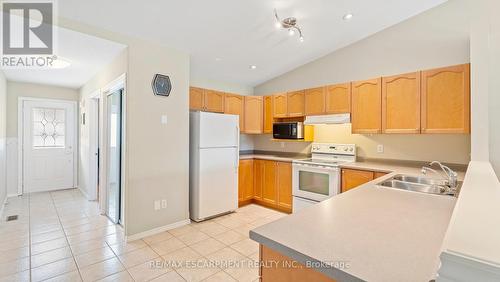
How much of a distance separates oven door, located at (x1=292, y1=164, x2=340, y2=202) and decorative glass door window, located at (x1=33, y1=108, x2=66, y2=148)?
17.2 feet

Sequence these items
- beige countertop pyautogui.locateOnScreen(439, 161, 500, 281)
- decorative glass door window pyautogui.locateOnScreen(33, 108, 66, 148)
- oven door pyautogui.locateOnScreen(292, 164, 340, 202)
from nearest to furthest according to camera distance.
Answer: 1. beige countertop pyautogui.locateOnScreen(439, 161, 500, 281)
2. oven door pyautogui.locateOnScreen(292, 164, 340, 202)
3. decorative glass door window pyautogui.locateOnScreen(33, 108, 66, 148)

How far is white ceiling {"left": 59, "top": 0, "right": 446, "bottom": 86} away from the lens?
2.42 meters

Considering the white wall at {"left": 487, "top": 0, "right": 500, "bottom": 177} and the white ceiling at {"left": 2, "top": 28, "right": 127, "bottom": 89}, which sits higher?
the white ceiling at {"left": 2, "top": 28, "right": 127, "bottom": 89}

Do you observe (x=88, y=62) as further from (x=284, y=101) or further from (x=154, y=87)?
(x=284, y=101)

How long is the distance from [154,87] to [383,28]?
129 inches

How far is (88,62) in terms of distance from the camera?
11.4ft

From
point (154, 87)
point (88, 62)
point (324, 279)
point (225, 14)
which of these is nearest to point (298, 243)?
point (324, 279)

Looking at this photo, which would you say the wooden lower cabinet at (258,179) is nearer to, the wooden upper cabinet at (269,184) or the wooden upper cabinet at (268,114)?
the wooden upper cabinet at (269,184)

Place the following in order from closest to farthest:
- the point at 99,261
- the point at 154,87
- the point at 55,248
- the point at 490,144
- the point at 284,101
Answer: the point at 490,144 → the point at 99,261 → the point at 55,248 → the point at 154,87 → the point at 284,101

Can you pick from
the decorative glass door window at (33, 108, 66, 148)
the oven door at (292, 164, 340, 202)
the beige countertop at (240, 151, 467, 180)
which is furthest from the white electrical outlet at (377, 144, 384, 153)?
the decorative glass door window at (33, 108, 66, 148)

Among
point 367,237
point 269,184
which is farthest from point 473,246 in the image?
point 269,184

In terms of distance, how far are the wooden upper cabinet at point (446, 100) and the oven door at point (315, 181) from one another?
123cm

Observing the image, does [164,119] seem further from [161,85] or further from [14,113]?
[14,113]

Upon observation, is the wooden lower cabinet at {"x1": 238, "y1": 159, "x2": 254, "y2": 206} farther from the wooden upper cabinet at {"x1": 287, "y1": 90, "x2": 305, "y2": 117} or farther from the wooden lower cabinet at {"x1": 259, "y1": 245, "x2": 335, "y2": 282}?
the wooden lower cabinet at {"x1": 259, "y1": 245, "x2": 335, "y2": 282}
